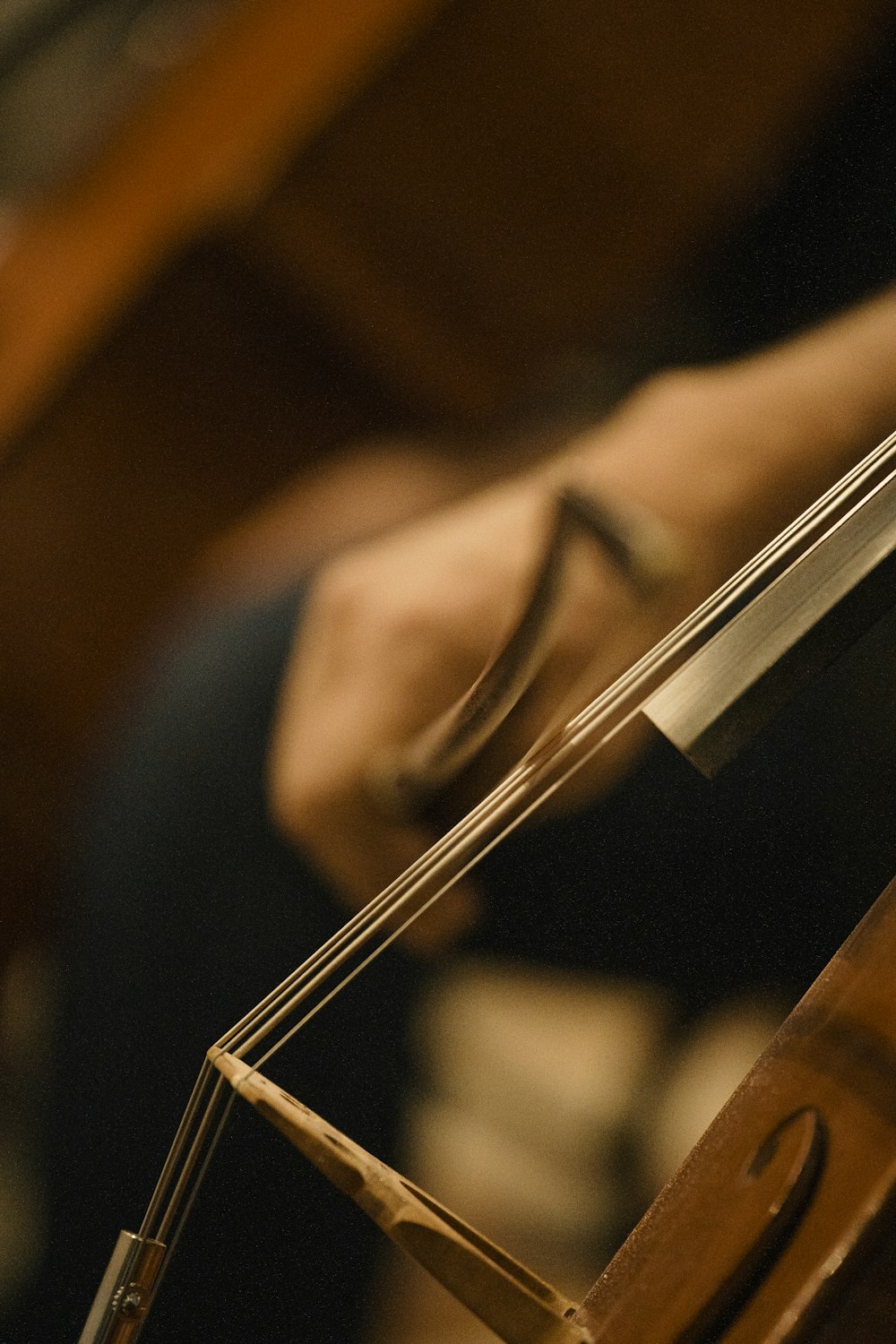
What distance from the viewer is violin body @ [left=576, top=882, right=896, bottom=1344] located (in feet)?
0.72

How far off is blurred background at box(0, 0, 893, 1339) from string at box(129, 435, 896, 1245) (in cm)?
17

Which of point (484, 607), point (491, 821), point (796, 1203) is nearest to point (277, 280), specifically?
point (484, 607)

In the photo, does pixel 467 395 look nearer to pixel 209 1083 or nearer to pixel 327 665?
pixel 327 665

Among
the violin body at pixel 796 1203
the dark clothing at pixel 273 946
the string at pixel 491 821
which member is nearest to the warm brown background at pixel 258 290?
the dark clothing at pixel 273 946

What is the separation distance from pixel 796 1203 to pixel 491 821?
163 mm

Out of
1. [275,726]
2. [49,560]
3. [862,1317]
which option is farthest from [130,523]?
[862,1317]

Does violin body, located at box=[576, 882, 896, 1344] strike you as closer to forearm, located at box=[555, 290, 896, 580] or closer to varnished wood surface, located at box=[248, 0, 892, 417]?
forearm, located at box=[555, 290, 896, 580]

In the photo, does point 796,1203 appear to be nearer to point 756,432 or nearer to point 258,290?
point 756,432

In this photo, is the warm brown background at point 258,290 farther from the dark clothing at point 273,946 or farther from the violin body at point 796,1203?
the violin body at point 796,1203

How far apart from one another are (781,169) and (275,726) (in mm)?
328

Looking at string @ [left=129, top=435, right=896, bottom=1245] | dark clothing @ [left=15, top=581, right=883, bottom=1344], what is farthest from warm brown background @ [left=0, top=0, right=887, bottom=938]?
string @ [left=129, top=435, right=896, bottom=1245]

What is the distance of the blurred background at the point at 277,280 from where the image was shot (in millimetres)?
573

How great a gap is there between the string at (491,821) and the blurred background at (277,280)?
17 cm

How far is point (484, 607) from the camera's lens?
49 cm
